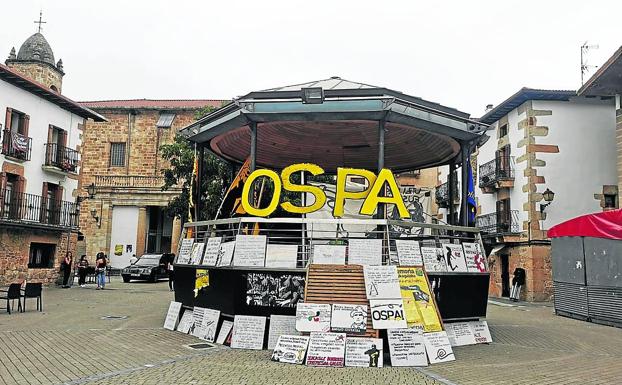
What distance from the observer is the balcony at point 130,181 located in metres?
41.6

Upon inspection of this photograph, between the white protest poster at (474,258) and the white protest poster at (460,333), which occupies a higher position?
the white protest poster at (474,258)

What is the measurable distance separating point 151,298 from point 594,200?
20.1m

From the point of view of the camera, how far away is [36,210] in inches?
992

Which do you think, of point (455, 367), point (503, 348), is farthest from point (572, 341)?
point (455, 367)

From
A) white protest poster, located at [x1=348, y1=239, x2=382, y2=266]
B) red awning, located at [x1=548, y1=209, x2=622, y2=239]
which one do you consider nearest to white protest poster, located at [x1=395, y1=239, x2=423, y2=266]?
white protest poster, located at [x1=348, y1=239, x2=382, y2=266]

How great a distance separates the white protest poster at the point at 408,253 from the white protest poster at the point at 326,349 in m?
2.04

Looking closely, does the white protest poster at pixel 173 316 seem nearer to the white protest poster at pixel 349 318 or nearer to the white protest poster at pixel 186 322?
the white protest poster at pixel 186 322

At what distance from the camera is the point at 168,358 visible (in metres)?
→ 8.48

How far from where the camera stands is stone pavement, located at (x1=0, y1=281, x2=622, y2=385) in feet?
23.9

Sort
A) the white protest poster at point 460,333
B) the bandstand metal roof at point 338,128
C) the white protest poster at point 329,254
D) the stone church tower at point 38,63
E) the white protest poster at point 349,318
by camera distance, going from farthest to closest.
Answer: the stone church tower at point 38,63, the bandstand metal roof at point 338,128, the white protest poster at point 460,333, the white protest poster at point 329,254, the white protest poster at point 349,318

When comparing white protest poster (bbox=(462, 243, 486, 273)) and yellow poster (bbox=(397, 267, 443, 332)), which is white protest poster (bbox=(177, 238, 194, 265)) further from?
white protest poster (bbox=(462, 243, 486, 273))

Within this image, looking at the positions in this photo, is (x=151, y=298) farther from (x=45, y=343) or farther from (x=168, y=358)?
(x=168, y=358)

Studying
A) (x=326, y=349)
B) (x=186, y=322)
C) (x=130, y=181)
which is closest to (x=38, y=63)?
(x=130, y=181)

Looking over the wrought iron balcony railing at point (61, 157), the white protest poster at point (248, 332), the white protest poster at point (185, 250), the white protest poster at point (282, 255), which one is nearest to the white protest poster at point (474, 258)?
the white protest poster at point (282, 255)
